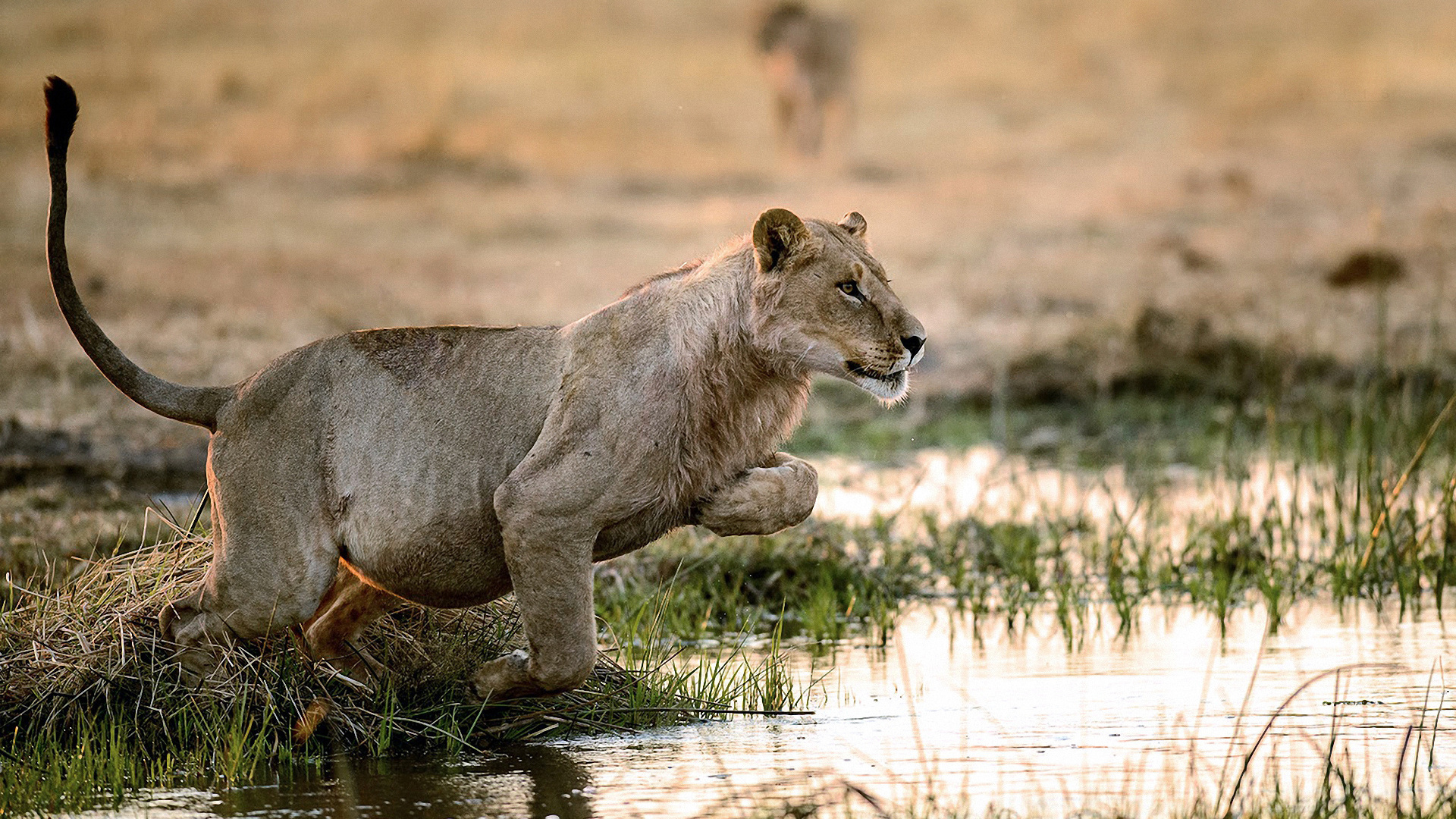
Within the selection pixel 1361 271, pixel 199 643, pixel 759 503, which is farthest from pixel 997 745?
pixel 1361 271

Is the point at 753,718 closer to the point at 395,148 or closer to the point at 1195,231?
the point at 1195,231

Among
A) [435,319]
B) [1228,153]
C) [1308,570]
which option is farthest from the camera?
[1228,153]

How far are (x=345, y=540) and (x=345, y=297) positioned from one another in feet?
42.3

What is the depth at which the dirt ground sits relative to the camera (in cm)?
1733

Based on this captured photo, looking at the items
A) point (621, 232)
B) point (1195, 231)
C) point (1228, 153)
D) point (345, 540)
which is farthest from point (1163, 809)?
point (1228, 153)

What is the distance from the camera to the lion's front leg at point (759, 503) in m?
5.87

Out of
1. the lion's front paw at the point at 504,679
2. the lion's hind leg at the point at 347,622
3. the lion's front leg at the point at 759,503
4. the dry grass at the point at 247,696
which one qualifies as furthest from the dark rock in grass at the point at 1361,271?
the lion's front paw at the point at 504,679

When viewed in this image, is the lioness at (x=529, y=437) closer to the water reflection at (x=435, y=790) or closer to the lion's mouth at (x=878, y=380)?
the lion's mouth at (x=878, y=380)

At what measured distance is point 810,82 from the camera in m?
27.9

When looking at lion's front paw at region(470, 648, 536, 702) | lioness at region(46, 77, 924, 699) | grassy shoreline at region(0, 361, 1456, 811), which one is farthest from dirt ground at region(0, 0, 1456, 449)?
lion's front paw at region(470, 648, 536, 702)

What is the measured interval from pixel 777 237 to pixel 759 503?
80cm

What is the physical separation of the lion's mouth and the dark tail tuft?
274 cm

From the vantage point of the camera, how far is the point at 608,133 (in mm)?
27469

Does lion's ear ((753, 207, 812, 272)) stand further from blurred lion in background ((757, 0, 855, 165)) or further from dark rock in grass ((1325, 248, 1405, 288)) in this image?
blurred lion in background ((757, 0, 855, 165))
